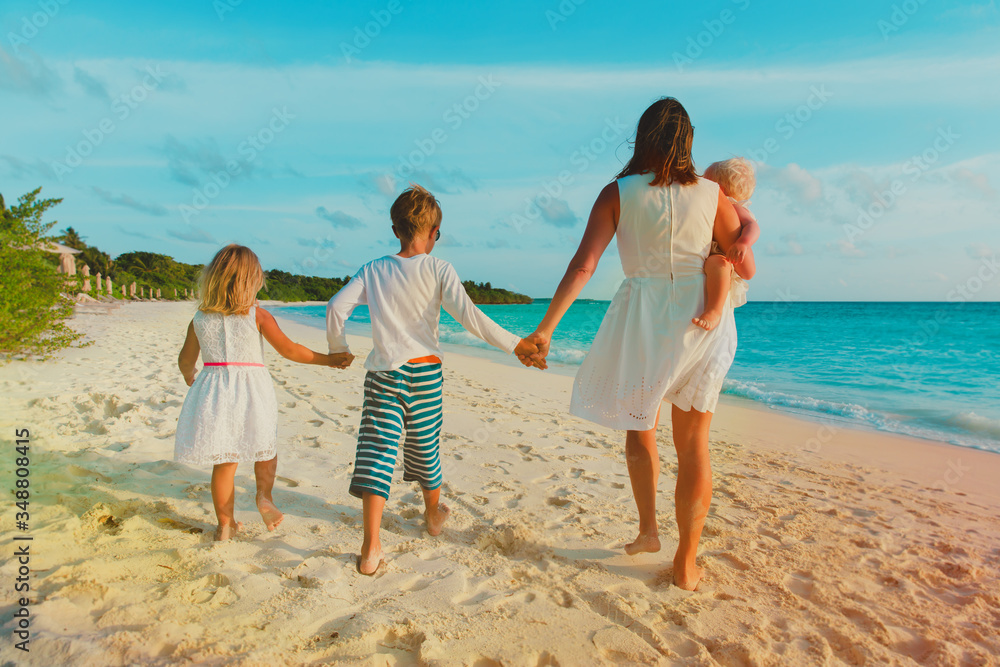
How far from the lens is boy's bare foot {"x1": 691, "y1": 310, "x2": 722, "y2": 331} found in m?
2.27

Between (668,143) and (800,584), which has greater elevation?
(668,143)

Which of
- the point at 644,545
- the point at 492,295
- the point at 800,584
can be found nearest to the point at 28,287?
the point at 644,545

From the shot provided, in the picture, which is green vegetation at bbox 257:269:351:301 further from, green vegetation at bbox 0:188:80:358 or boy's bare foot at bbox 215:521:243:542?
boy's bare foot at bbox 215:521:243:542

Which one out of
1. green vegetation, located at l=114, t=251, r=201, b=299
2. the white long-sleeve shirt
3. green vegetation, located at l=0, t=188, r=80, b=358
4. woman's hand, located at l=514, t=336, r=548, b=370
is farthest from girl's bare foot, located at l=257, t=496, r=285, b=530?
green vegetation, located at l=114, t=251, r=201, b=299

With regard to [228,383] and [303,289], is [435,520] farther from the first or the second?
[303,289]

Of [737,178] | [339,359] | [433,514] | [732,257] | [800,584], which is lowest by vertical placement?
[800,584]

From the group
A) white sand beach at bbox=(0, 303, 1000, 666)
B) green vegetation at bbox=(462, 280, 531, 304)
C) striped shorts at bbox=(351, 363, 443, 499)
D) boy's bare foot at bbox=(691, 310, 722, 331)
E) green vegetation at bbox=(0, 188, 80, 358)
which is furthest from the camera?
green vegetation at bbox=(462, 280, 531, 304)

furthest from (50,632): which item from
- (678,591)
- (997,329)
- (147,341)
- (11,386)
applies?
(997,329)

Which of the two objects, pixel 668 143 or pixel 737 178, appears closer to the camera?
pixel 668 143

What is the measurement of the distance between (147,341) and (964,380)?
54.4 ft

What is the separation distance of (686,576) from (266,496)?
6.93 ft

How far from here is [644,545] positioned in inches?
107

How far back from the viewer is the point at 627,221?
2.40 metres

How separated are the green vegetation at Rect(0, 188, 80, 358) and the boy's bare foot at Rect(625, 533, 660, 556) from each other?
8.28 m
